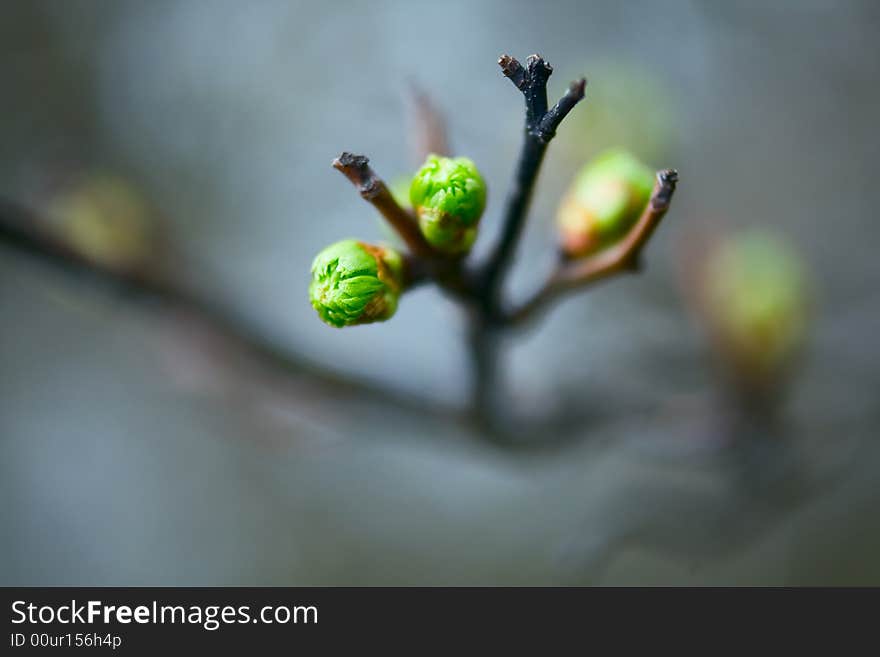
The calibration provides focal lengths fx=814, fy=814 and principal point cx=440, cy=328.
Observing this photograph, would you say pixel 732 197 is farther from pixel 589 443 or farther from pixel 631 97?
pixel 589 443

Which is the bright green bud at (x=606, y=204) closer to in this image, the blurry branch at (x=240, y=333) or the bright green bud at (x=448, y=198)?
the bright green bud at (x=448, y=198)

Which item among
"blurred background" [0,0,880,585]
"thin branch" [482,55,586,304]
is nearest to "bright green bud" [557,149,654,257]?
"thin branch" [482,55,586,304]

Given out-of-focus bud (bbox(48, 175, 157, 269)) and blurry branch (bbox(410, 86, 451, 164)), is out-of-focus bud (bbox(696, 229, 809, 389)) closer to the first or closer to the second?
blurry branch (bbox(410, 86, 451, 164))

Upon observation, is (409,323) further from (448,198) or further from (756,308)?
(448,198)

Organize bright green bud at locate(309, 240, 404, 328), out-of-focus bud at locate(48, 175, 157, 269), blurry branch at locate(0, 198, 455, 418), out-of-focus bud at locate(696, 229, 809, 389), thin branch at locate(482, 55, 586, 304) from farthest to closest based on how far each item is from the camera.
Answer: out-of-focus bud at locate(696, 229, 809, 389), out-of-focus bud at locate(48, 175, 157, 269), blurry branch at locate(0, 198, 455, 418), bright green bud at locate(309, 240, 404, 328), thin branch at locate(482, 55, 586, 304)

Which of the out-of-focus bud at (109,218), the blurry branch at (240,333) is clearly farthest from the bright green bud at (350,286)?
the out-of-focus bud at (109,218)

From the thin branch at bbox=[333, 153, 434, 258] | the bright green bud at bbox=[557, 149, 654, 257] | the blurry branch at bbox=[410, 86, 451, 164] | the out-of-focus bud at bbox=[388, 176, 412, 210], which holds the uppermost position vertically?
the blurry branch at bbox=[410, 86, 451, 164]

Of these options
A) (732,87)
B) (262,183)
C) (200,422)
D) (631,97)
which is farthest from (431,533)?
(631,97)
